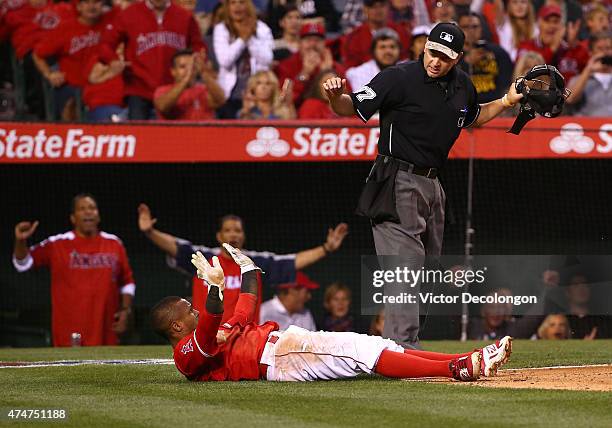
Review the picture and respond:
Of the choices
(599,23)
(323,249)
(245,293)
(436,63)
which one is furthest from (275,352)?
(599,23)

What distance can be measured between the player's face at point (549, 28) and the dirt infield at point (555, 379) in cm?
598

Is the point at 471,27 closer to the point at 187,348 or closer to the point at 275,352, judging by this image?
the point at 275,352

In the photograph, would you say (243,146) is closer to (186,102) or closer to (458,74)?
(186,102)

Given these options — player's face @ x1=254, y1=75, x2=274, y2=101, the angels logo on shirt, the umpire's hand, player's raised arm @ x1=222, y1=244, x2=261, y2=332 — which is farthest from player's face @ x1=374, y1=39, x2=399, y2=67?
the angels logo on shirt

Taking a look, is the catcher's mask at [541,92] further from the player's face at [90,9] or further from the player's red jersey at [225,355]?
the player's face at [90,9]

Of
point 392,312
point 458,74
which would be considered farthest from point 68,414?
point 458,74

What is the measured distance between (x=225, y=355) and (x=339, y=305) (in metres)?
5.12

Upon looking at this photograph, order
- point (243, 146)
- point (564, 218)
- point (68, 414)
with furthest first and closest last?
point (564, 218) < point (243, 146) < point (68, 414)

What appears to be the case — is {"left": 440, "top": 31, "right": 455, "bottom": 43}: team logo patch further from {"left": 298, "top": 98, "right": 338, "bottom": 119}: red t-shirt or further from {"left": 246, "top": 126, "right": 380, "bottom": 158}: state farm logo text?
{"left": 298, "top": 98, "right": 338, "bottom": 119}: red t-shirt

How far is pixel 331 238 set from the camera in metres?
11.1

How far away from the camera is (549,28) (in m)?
12.7

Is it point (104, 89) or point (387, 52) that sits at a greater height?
point (387, 52)

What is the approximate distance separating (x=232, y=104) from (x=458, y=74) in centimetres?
499

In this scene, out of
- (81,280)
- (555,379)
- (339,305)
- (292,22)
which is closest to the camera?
(555,379)
